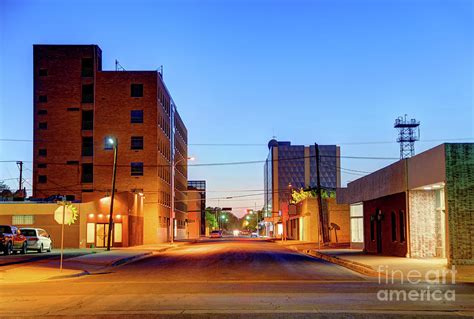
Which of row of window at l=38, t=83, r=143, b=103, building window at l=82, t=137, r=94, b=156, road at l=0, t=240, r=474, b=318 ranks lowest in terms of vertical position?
road at l=0, t=240, r=474, b=318

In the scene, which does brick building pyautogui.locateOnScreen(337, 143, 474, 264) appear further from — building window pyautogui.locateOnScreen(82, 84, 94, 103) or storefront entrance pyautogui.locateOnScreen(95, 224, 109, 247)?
building window pyautogui.locateOnScreen(82, 84, 94, 103)

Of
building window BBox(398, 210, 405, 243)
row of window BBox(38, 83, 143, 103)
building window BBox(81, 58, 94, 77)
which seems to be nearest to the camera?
building window BBox(398, 210, 405, 243)

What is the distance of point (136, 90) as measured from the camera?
78625mm

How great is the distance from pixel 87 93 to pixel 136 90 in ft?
20.8

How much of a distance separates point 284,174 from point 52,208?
147 meters

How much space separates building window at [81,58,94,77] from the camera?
261ft

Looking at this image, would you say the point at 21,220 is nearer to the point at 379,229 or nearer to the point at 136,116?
the point at 136,116

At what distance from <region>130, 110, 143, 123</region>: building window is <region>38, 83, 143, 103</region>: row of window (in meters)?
2.14

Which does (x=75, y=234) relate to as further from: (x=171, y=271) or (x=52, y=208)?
Result: (x=171, y=271)

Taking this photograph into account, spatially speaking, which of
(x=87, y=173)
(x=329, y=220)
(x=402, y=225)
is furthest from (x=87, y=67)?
(x=402, y=225)

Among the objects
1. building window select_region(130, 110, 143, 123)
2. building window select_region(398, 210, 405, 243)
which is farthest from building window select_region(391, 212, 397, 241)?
building window select_region(130, 110, 143, 123)

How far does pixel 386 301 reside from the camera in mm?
15266

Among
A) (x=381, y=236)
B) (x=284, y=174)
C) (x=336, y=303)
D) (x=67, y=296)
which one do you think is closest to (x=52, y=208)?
(x=381, y=236)

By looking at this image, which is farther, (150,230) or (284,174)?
(284,174)
